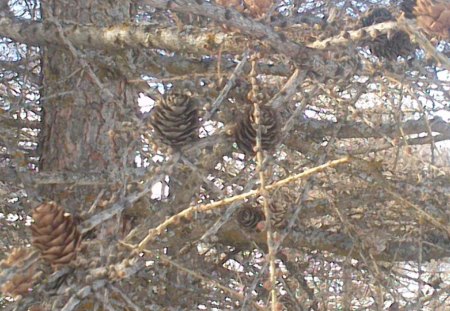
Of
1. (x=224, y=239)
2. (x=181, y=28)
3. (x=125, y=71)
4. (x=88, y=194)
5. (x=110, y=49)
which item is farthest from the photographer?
(x=224, y=239)

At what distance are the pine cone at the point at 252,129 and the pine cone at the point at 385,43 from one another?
2.31 feet

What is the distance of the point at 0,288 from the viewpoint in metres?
1.48

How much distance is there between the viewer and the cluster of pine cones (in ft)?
6.14

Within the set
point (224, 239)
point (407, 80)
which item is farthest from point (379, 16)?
point (224, 239)

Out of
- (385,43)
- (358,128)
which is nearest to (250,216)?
(358,128)

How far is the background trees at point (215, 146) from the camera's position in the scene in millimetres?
1710

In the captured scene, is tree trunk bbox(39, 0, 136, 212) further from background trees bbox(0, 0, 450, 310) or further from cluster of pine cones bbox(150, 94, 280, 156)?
cluster of pine cones bbox(150, 94, 280, 156)

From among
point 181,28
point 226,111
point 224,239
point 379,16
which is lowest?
point 224,239

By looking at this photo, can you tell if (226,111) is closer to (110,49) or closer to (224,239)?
(110,49)

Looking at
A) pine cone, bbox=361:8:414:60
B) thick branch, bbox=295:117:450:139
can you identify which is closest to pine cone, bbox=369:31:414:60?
pine cone, bbox=361:8:414:60

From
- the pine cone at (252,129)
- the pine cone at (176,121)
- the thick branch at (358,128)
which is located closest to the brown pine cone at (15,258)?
the pine cone at (176,121)

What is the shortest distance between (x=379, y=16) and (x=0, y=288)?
1.70m

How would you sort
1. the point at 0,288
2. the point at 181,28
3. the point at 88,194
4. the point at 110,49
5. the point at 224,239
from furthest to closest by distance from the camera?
1. the point at 224,239
2. the point at 88,194
3. the point at 110,49
4. the point at 181,28
5. the point at 0,288

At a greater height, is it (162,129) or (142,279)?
(162,129)
